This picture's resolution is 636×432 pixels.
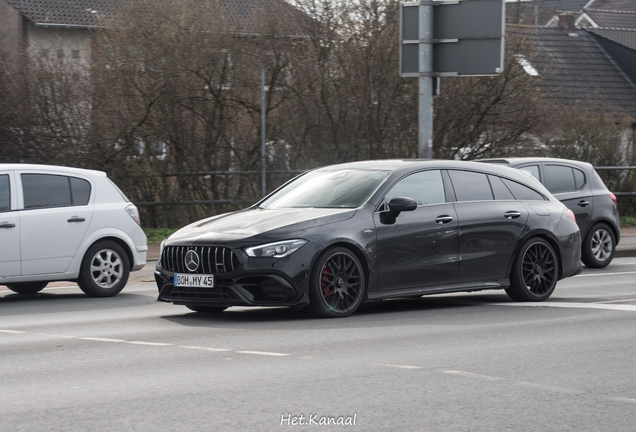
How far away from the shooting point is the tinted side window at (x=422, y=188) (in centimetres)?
997

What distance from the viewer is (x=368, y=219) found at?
9.48 metres

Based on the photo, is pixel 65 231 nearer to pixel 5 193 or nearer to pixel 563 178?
pixel 5 193

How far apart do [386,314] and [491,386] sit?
3.65 m

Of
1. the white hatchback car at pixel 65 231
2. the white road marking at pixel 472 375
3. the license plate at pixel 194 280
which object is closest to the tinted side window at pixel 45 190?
the white hatchback car at pixel 65 231

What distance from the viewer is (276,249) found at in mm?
8820

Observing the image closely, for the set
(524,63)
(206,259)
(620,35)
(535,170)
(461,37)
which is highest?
(620,35)

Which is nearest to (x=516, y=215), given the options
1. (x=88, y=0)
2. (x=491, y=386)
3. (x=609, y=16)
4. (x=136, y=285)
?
(x=491, y=386)

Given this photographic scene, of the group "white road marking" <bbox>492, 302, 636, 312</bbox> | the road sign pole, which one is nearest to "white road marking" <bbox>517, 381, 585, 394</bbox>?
"white road marking" <bbox>492, 302, 636, 312</bbox>

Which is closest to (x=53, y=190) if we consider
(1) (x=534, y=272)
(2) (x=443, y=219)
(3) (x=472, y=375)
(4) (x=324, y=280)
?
(4) (x=324, y=280)

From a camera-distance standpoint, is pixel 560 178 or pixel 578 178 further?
pixel 578 178

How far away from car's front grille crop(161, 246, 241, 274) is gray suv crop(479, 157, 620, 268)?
7.24 m

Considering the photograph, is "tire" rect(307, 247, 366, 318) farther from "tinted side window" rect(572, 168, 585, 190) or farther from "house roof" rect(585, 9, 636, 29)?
"house roof" rect(585, 9, 636, 29)

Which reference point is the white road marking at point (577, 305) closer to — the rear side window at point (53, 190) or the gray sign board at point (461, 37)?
the rear side window at point (53, 190)

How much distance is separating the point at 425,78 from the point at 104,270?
7021 millimetres
